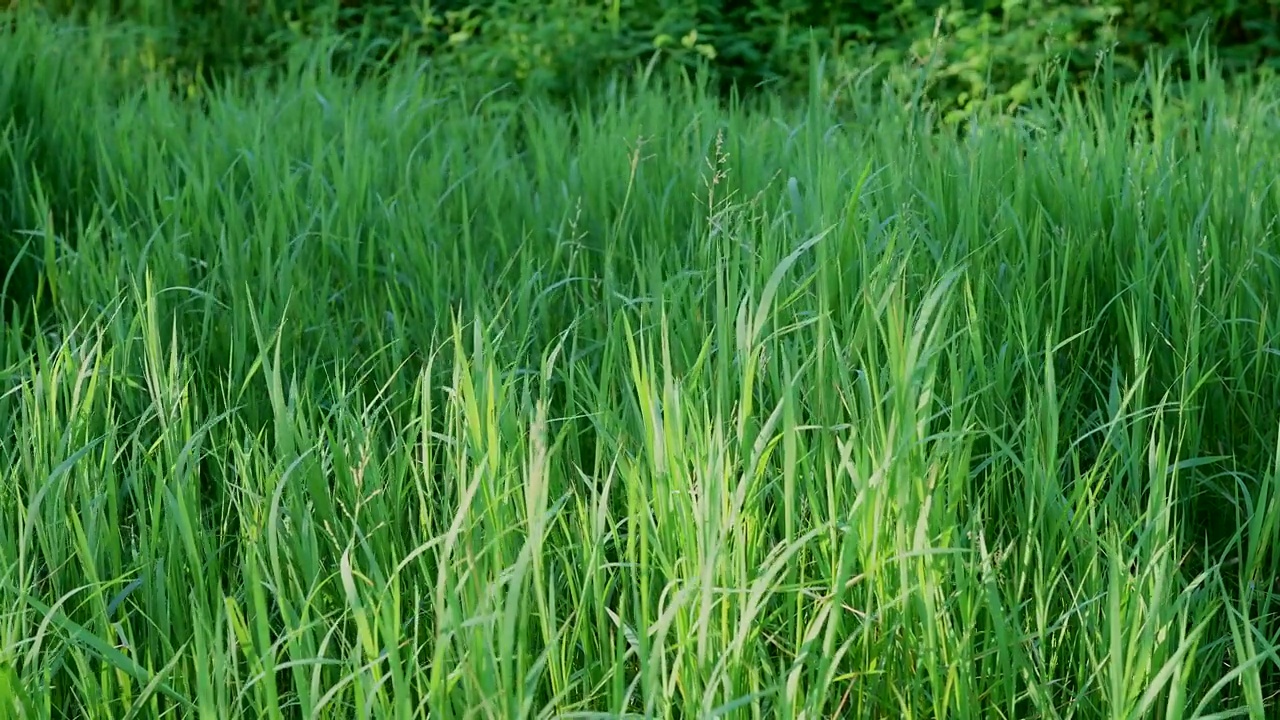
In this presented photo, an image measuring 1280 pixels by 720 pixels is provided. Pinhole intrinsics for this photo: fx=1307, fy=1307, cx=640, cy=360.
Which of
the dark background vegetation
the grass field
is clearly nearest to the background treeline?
the dark background vegetation

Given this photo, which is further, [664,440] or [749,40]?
[749,40]

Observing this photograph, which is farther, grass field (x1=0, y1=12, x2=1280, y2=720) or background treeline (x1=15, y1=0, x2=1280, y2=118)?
background treeline (x1=15, y1=0, x2=1280, y2=118)

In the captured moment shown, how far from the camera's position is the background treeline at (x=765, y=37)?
3.74 metres

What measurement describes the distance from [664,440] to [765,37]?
3379 millimetres

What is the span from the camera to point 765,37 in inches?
171

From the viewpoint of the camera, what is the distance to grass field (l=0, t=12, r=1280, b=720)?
1083mm

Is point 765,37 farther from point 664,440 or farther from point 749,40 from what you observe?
point 664,440

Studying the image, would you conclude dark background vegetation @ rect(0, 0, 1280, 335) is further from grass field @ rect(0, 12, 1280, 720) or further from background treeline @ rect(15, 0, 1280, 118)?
grass field @ rect(0, 12, 1280, 720)

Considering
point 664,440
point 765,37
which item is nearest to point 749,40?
point 765,37

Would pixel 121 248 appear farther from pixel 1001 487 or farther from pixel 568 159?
pixel 1001 487

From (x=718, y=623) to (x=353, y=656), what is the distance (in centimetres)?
31

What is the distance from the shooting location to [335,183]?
93.0 inches

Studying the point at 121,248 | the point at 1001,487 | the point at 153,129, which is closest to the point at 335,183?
the point at 121,248

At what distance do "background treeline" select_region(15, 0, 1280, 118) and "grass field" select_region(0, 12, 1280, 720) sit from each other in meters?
1.29
